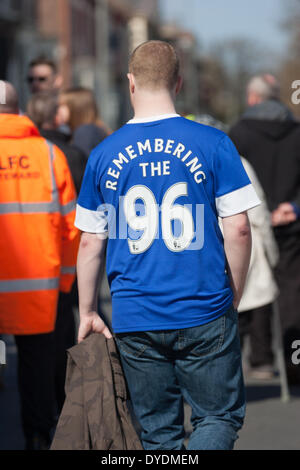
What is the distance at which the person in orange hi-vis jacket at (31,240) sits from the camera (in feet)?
17.4

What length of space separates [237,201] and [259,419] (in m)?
3.00

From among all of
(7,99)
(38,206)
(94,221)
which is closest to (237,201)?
(94,221)

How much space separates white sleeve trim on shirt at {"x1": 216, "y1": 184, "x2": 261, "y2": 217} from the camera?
3.93m

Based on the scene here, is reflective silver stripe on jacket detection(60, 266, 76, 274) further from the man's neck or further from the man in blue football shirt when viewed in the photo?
the man's neck

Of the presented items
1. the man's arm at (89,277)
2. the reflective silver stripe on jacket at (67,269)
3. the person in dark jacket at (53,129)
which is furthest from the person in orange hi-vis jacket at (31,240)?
the man's arm at (89,277)

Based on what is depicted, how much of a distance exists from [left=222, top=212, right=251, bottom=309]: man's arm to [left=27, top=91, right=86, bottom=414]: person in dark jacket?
6.74 ft

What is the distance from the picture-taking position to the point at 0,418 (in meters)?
6.67

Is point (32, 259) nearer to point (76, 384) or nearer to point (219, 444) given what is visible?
point (76, 384)

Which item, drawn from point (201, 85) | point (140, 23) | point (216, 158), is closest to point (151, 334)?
point (216, 158)

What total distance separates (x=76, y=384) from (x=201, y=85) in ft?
354

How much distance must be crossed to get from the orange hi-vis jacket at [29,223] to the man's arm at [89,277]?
118 cm

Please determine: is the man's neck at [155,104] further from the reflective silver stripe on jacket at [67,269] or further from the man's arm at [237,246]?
the reflective silver stripe on jacket at [67,269]

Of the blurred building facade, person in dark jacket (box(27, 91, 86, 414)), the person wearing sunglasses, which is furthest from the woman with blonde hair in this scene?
the blurred building facade

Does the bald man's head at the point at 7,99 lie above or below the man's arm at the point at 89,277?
above
